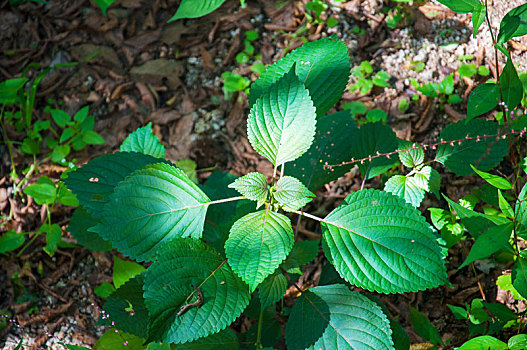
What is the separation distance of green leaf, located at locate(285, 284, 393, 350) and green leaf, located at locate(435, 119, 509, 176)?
656mm

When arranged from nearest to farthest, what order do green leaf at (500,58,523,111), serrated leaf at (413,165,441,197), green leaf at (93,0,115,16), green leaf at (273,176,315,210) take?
green leaf at (273,176,315,210) → green leaf at (500,58,523,111) → serrated leaf at (413,165,441,197) → green leaf at (93,0,115,16)

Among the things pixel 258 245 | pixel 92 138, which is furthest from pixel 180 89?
pixel 258 245

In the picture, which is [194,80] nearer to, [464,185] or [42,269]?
[42,269]

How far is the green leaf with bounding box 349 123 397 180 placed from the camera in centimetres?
174

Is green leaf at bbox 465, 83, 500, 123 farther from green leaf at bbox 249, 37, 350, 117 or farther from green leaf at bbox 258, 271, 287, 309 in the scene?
green leaf at bbox 258, 271, 287, 309

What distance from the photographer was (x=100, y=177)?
169 cm

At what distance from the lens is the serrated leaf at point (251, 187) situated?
140 cm

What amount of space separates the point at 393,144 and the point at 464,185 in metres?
0.76

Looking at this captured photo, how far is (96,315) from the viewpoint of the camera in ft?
7.98

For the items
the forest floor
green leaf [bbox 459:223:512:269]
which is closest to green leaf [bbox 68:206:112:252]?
Answer: the forest floor

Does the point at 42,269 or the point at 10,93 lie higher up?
the point at 10,93

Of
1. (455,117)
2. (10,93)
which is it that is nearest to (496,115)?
(455,117)

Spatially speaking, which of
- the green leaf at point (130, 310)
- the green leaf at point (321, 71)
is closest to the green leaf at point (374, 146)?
the green leaf at point (321, 71)

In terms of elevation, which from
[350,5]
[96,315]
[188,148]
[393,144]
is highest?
[350,5]
